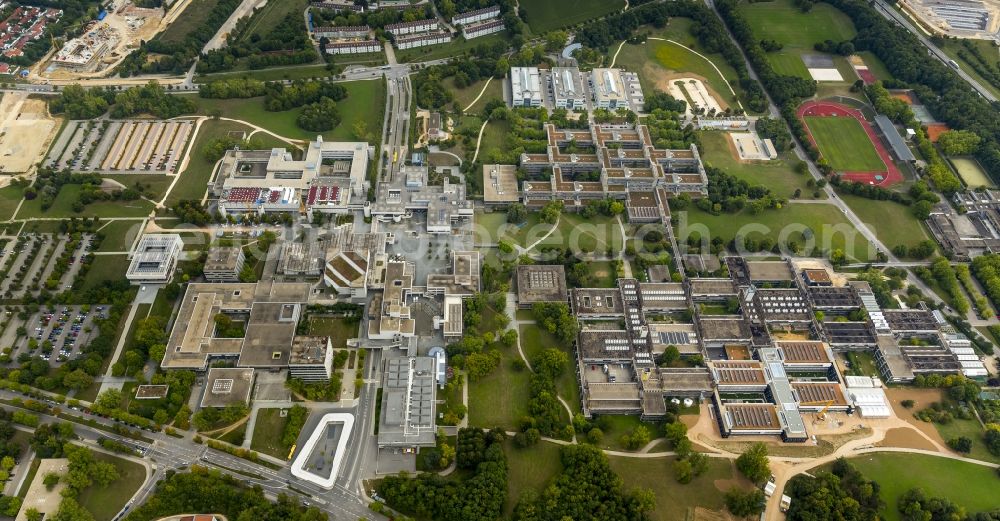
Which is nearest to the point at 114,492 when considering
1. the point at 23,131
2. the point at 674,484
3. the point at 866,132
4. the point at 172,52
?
the point at 674,484

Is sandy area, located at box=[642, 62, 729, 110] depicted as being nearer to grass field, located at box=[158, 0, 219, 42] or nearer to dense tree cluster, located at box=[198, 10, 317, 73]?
dense tree cluster, located at box=[198, 10, 317, 73]

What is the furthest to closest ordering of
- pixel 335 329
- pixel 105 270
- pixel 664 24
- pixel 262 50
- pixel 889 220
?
pixel 664 24, pixel 262 50, pixel 889 220, pixel 105 270, pixel 335 329

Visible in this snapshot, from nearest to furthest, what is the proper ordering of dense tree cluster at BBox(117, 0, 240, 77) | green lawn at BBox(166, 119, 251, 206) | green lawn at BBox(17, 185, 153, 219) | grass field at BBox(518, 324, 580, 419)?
1. grass field at BBox(518, 324, 580, 419)
2. green lawn at BBox(17, 185, 153, 219)
3. green lawn at BBox(166, 119, 251, 206)
4. dense tree cluster at BBox(117, 0, 240, 77)

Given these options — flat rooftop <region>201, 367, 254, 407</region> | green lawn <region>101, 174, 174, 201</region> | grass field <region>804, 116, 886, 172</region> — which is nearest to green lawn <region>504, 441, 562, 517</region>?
flat rooftop <region>201, 367, 254, 407</region>

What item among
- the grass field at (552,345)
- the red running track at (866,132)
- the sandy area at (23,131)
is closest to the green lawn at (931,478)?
the grass field at (552,345)

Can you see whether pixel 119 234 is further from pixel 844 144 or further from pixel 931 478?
pixel 844 144

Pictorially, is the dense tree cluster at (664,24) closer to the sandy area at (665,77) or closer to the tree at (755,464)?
the sandy area at (665,77)
